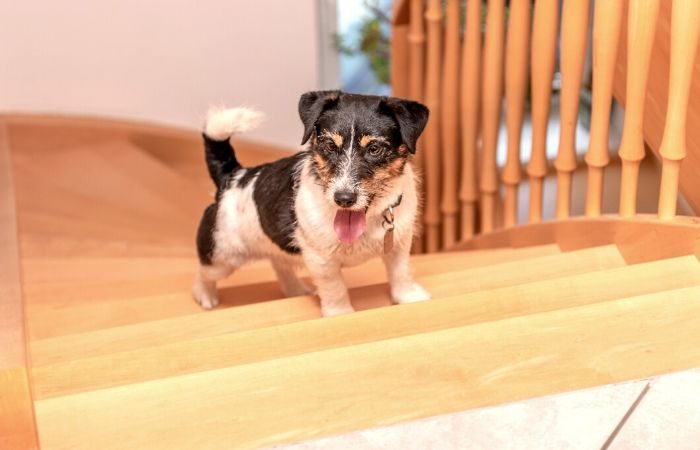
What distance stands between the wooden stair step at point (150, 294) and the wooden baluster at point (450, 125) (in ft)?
1.43

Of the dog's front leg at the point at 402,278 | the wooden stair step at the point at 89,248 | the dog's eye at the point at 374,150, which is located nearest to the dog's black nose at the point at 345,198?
the dog's eye at the point at 374,150

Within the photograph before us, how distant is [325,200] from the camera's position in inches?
82.2

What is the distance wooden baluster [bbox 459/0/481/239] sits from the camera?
9.50 feet

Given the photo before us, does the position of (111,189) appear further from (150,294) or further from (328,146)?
(328,146)

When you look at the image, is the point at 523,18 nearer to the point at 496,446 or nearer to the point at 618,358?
the point at 618,358

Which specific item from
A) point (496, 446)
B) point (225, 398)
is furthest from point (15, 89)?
point (496, 446)

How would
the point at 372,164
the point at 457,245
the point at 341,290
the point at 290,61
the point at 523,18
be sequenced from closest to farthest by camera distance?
1. the point at 372,164
2. the point at 341,290
3. the point at 523,18
4. the point at 457,245
5. the point at 290,61

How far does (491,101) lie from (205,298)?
1.13 metres

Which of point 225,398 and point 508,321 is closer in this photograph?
point 225,398

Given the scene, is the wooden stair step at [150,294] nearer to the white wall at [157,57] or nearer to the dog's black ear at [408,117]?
the dog's black ear at [408,117]

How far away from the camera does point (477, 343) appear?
5.49 ft

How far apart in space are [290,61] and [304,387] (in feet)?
9.21

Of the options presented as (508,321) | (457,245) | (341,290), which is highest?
(508,321)

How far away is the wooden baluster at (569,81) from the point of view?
7.90 ft
